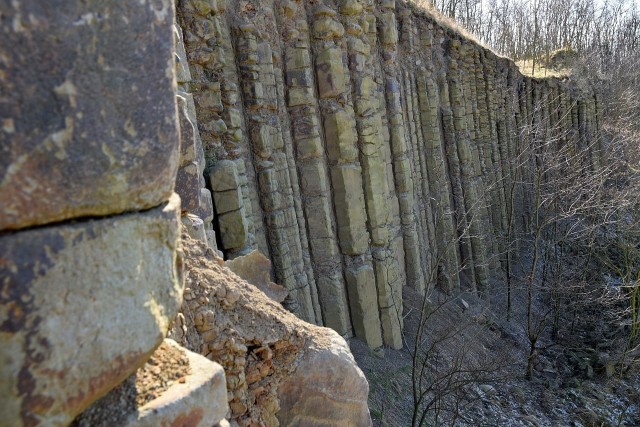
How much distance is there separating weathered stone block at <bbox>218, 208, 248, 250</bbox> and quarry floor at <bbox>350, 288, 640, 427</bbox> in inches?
114

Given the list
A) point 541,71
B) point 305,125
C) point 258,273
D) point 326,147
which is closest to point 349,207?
point 326,147

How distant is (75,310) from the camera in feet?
4.69

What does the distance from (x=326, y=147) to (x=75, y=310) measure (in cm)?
661

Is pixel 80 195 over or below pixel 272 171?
over

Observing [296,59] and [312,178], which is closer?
[296,59]

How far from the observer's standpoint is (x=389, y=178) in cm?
949

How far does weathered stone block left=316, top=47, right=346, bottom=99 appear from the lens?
759 centimetres

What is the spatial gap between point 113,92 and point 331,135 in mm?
6456

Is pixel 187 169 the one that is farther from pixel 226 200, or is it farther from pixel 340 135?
pixel 340 135

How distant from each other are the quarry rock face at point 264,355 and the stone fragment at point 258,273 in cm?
139

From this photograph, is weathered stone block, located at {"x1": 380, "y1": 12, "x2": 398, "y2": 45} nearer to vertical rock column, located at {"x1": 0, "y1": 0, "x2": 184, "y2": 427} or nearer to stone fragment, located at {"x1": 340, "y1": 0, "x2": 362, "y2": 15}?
stone fragment, located at {"x1": 340, "y1": 0, "x2": 362, "y2": 15}

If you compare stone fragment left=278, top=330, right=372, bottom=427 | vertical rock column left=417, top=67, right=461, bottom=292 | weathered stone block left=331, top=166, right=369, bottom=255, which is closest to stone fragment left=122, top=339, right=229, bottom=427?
stone fragment left=278, top=330, right=372, bottom=427

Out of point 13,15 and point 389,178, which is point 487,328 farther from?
point 13,15

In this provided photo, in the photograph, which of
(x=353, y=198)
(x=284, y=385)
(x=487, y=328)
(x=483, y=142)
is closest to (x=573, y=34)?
(x=483, y=142)
